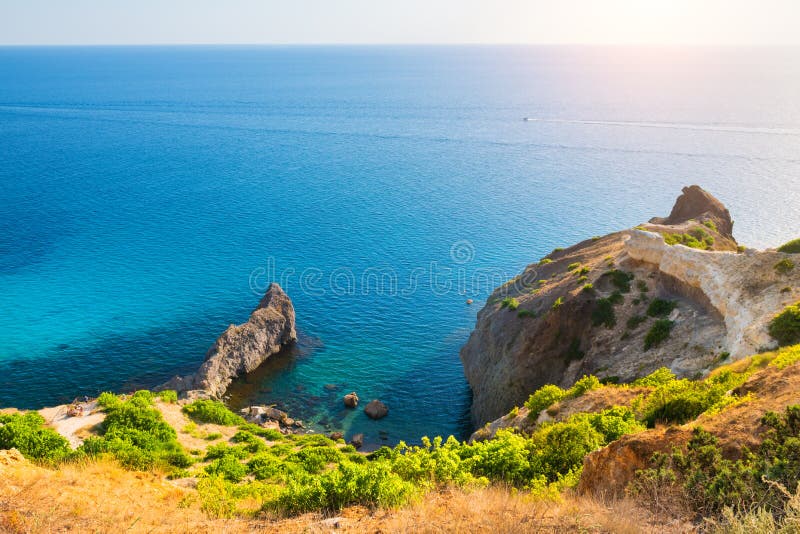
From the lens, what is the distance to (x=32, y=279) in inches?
3216

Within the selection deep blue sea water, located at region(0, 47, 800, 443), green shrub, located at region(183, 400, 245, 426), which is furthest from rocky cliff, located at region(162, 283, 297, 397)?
green shrub, located at region(183, 400, 245, 426)

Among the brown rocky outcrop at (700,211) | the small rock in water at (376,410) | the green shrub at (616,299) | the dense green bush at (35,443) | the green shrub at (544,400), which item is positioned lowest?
the small rock in water at (376,410)

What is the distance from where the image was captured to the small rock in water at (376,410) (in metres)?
53.4

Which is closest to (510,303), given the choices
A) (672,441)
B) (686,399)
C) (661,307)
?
(661,307)

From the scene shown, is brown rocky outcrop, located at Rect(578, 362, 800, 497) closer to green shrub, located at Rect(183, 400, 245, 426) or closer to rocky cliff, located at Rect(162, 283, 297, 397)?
green shrub, located at Rect(183, 400, 245, 426)

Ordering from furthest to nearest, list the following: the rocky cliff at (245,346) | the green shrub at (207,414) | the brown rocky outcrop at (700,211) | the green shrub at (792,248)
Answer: the brown rocky outcrop at (700,211) < the rocky cliff at (245,346) < the green shrub at (207,414) < the green shrub at (792,248)

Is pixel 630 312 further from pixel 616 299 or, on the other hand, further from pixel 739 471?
pixel 739 471

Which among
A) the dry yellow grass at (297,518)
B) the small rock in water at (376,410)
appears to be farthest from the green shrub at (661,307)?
the dry yellow grass at (297,518)

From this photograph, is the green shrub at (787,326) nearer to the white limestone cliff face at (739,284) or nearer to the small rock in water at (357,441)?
the white limestone cliff face at (739,284)

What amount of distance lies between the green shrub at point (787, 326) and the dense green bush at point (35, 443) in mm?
40089

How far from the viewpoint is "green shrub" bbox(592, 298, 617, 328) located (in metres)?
47.9

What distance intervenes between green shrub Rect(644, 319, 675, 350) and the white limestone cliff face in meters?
3.43

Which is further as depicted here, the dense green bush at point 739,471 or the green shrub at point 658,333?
the green shrub at point 658,333

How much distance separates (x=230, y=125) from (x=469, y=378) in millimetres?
148941
